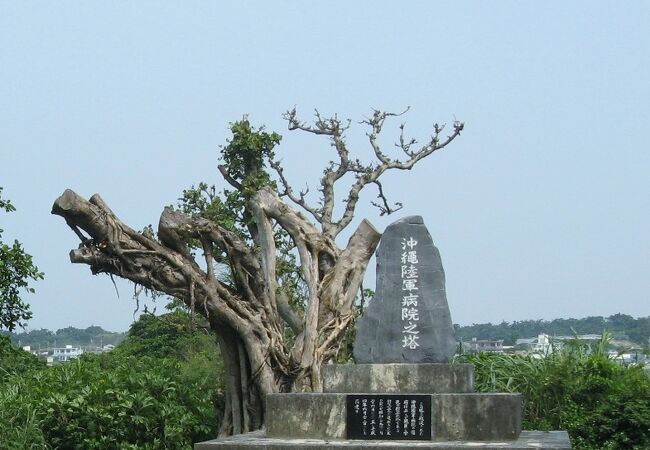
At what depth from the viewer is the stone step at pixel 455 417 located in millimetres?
7680

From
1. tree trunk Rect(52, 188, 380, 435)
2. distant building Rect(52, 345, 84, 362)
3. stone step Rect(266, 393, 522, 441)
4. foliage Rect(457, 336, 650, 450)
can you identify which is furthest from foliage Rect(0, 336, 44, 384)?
stone step Rect(266, 393, 522, 441)

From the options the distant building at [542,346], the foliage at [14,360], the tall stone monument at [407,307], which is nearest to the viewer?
the tall stone monument at [407,307]

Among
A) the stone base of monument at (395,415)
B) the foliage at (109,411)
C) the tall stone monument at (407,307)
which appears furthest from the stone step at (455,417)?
the foliage at (109,411)

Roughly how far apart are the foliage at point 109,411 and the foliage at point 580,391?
2.78m

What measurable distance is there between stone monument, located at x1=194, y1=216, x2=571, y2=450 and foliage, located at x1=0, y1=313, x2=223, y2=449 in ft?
7.59

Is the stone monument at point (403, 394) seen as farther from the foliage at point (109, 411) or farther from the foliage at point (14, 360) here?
the foliage at point (14, 360)

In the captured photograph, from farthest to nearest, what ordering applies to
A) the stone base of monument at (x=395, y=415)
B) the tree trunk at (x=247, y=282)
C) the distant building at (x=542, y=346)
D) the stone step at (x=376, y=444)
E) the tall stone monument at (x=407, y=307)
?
the distant building at (x=542, y=346) < the tree trunk at (x=247, y=282) < the tall stone monument at (x=407, y=307) < the stone base of monument at (x=395, y=415) < the stone step at (x=376, y=444)

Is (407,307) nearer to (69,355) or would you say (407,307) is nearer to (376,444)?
(376,444)

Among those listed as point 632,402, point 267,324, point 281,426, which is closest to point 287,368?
point 267,324

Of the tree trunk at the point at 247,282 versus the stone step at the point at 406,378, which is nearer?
the stone step at the point at 406,378

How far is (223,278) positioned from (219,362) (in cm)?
116

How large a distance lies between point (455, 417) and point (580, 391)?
2801 mm

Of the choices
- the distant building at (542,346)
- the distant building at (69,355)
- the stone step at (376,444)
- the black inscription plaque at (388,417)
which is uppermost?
the distant building at (69,355)

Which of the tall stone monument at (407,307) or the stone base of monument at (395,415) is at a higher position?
the tall stone monument at (407,307)
